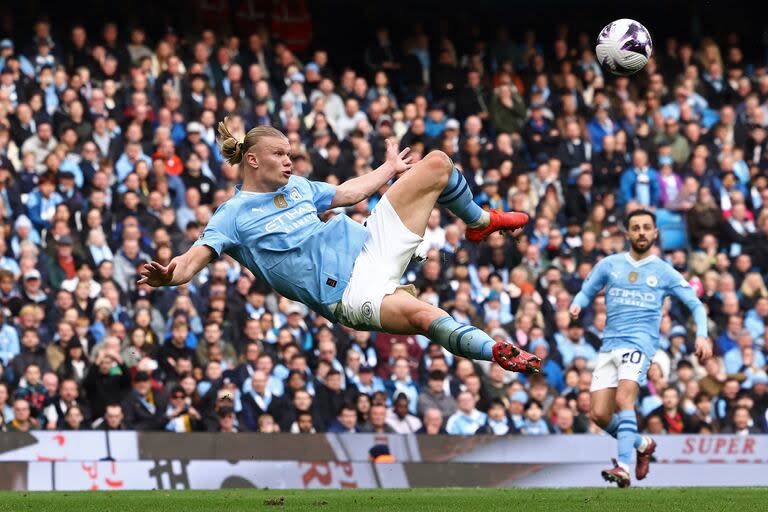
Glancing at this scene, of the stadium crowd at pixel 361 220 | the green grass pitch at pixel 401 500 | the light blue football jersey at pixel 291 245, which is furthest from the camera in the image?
the stadium crowd at pixel 361 220

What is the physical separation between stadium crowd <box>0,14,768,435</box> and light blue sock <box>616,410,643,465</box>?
10.4ft

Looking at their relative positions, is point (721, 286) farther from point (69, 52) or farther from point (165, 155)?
point (69, 52)

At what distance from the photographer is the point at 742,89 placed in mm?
24422

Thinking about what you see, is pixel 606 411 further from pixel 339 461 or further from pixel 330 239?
pixel 330 239

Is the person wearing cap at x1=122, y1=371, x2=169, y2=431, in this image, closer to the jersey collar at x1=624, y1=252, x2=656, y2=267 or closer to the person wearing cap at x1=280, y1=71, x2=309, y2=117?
the jersey collar at x1=624, y1=252, x2=656, y2=267

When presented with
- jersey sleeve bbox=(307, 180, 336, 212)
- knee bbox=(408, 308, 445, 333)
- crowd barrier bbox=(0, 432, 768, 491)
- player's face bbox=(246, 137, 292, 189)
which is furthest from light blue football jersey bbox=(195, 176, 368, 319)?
crowd barrier bbox=(0, 432, 768, 491)

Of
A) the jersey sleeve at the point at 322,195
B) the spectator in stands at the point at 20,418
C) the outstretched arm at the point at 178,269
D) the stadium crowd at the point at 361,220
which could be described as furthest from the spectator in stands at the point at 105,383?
the outstretched arm at the point at 178,269

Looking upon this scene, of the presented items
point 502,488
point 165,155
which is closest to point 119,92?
point 165,155

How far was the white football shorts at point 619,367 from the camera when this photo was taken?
13.7 metres

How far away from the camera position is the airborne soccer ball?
13.1 m

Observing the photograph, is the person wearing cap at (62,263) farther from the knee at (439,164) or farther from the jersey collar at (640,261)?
the knee at (439,164)

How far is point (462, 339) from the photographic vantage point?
9492mm

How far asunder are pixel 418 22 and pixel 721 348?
8310 millimetres

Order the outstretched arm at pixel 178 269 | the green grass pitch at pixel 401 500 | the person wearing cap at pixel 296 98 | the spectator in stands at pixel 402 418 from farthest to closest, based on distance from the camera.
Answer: the person wearing cap at pixel 296 98
the spectator in stands at pixel 402 418
the green grass pitch at pixel 401 500
the outstretched arm at pixel 178 269
